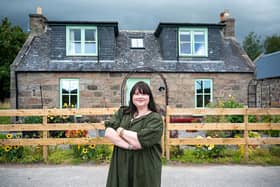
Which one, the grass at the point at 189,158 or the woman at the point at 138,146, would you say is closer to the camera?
the woman at the point at 138,146

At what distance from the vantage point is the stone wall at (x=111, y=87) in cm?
1389

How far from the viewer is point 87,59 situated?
14766mm

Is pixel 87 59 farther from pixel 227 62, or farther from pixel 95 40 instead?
pixel 227 62

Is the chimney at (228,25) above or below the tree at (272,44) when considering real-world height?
below

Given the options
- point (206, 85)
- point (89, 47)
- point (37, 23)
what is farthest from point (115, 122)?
point (37, 23)

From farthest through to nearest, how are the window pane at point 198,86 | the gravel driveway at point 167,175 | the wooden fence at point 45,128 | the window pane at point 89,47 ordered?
the window pane at point 89,47
the window pane at point 198,86
the wooden fence at point 45,128
the gravel driveway at point 167,175

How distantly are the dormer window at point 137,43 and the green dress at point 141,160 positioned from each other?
13.4 meters

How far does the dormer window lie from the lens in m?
16.1

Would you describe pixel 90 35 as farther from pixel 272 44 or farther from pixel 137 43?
pixel 272 44

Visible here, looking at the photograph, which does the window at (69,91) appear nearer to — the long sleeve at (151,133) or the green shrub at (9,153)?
the green shrub at (9,153)

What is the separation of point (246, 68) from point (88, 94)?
8.48 meters

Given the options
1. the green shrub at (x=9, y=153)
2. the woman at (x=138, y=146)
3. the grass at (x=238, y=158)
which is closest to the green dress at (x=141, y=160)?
the woman at (x=138, y=146)

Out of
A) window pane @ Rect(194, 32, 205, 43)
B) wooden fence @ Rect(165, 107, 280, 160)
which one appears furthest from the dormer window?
wooden fence @ Rect(165, 107, 280, 160)

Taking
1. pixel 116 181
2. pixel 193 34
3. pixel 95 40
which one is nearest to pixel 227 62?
pixel 193 34
